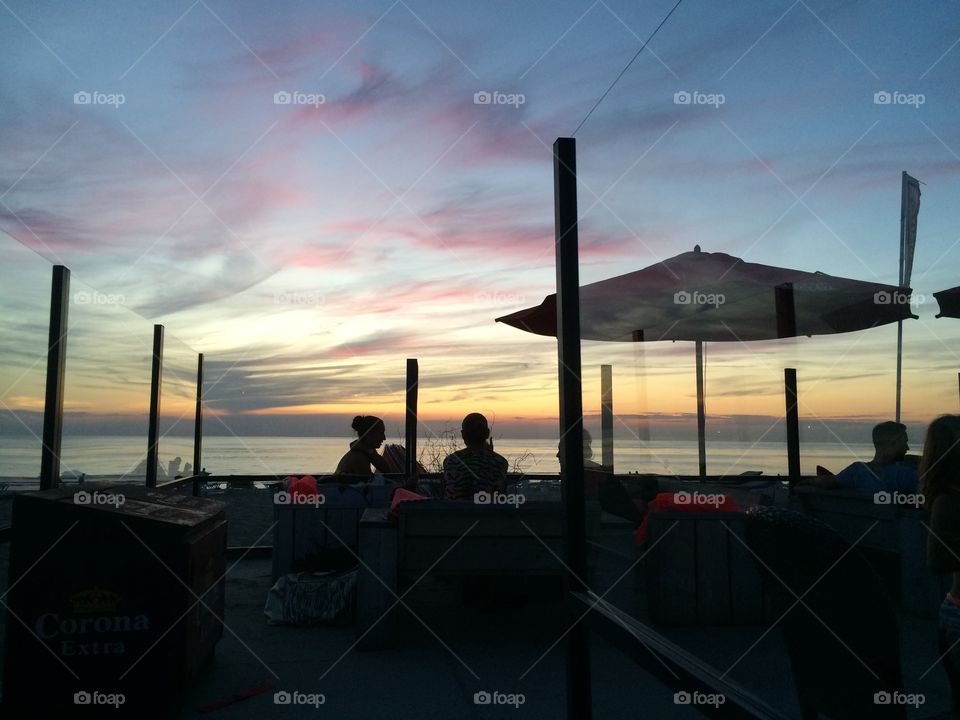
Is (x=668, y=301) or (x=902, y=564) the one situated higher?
(x=668, y=301)

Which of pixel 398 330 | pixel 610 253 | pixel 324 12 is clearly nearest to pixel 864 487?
pixel 610 253

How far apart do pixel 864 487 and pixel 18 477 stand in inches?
225

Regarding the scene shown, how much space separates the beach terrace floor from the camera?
10.6ft

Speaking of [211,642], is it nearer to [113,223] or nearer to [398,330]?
[113,223]

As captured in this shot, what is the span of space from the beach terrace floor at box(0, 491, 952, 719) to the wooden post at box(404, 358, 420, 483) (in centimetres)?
238

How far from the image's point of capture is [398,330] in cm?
1000

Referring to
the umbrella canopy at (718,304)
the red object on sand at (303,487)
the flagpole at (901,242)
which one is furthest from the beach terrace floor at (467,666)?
the umbrella canopy at (718,304)

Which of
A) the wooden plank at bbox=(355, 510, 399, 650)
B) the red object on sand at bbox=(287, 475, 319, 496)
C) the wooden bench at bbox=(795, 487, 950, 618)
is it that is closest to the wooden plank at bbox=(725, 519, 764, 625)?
the wooden bench at bbox=(795, 487, 950, 618)

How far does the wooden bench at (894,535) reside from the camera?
461 cm

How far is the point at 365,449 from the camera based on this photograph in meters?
6.39

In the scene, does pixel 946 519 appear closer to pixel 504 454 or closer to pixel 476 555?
pixel 476 555

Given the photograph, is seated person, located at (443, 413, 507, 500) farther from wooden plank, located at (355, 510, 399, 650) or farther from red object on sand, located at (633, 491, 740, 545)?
red object on sand, located at (633, 491, 740, 545)

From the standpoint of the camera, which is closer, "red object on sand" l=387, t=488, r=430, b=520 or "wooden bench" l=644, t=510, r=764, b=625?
"red object on sand" l=387, t=488, r=430, b=520

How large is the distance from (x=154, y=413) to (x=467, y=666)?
4002 millimetres
